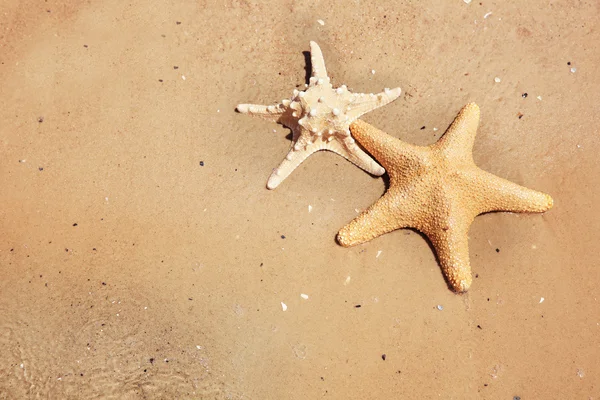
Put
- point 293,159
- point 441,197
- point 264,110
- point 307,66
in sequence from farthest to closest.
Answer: point 307,66, point 264,110, point 293,159, point 441,197

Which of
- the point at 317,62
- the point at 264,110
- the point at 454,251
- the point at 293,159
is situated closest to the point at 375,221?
the point at 454,251

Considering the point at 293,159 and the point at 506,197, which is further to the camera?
the point at 293,159

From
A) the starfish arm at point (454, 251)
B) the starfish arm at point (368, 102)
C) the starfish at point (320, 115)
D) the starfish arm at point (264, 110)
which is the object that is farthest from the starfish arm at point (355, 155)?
the starfish arm at point (454, 251)

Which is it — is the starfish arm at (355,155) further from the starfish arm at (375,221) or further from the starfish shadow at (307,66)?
the starfish shadow at (307,66)

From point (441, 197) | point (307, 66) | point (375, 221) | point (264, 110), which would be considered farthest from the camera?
point (307, 66)

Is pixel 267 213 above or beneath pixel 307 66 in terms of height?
beneath

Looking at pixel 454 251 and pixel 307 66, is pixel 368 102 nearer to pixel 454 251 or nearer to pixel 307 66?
pixel 307 66

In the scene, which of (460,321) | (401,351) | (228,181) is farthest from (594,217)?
(228,181)
